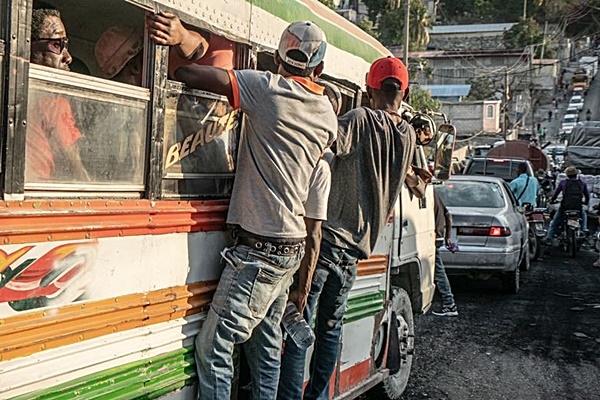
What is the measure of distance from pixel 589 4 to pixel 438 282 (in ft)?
141

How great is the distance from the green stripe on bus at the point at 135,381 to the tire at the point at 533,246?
1100cm

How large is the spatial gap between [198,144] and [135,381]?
942mm

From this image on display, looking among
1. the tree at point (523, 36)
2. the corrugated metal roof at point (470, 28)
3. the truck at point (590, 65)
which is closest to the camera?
the truck at point (590, 65)

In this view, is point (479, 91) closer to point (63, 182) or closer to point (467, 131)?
point (467, 131)

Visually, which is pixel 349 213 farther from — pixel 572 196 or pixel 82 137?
pixel 572 196

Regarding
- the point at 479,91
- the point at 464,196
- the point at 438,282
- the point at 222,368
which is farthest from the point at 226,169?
the point at 479,91

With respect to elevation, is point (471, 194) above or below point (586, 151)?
below

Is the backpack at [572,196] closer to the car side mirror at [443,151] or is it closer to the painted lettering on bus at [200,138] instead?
the car side mirror at [443,151]

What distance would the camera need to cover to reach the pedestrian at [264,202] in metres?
2.71

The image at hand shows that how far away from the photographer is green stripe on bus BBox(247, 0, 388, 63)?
313cm

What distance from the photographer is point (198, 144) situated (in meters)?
2.81

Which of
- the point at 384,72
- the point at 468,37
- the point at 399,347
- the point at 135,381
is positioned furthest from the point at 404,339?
the point at 468,37

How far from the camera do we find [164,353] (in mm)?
2551

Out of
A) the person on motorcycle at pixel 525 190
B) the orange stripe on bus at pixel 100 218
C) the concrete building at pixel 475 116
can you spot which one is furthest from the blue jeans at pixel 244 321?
the concrete building at pixel 475 116
